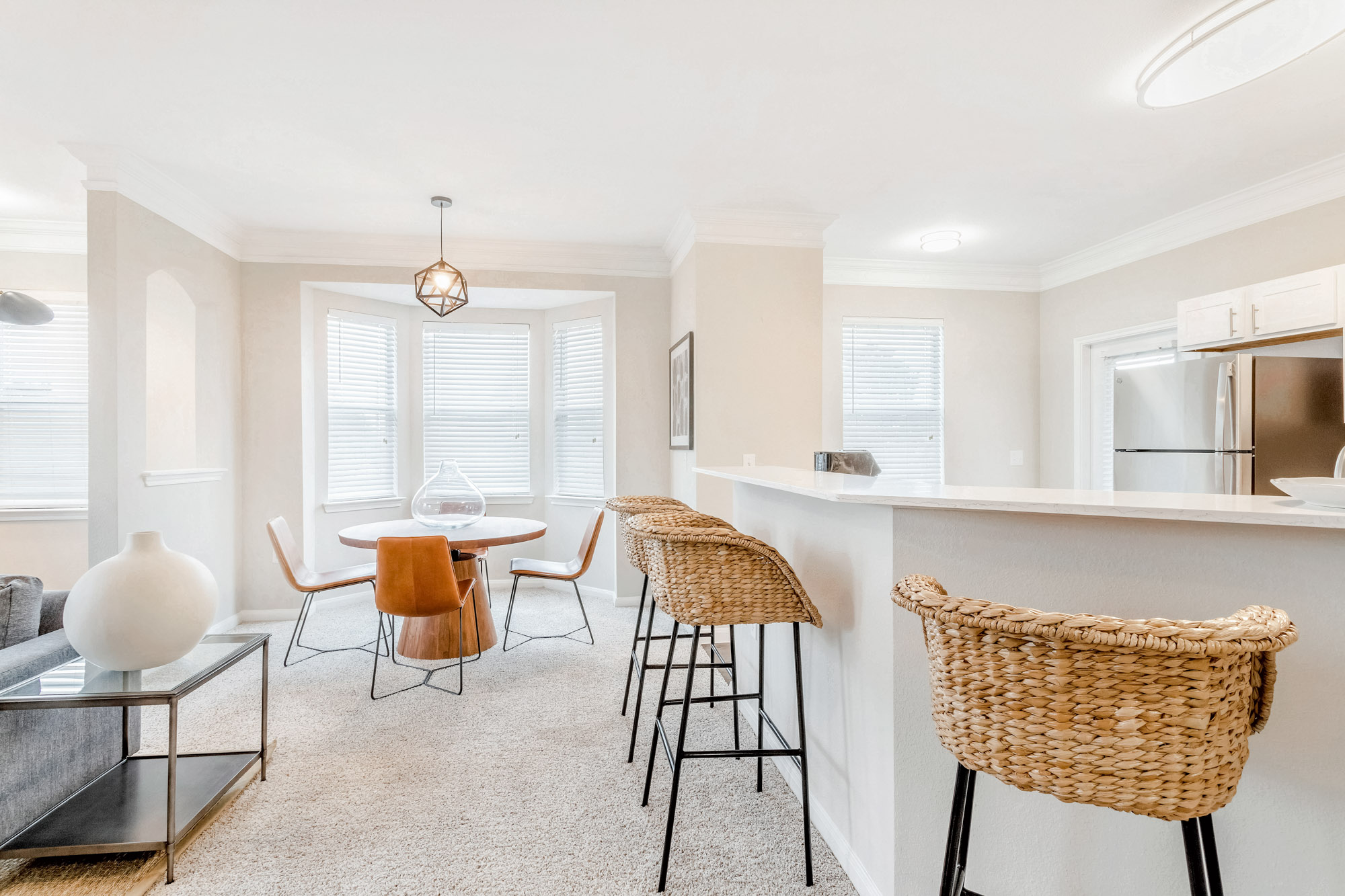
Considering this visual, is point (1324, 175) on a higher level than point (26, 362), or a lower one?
higher

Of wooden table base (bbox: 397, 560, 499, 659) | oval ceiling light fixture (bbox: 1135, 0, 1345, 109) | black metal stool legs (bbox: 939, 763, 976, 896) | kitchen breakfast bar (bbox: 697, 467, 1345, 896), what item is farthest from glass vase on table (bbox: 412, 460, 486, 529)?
oval ceiling light fixture (bbox: 1135, 0, 1345, 109)

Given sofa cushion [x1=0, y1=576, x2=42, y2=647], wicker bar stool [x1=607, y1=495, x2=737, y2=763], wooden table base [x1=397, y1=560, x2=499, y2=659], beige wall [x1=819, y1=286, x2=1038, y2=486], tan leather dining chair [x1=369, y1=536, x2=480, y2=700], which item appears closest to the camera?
sofa cushion [x1=0, y1=576, x2=42, y2=647]

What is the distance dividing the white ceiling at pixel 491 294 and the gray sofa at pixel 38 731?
9.28 ft

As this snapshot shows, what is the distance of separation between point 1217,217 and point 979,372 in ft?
5.63

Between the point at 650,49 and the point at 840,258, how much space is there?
288cm

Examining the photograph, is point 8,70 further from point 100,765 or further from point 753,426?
point 753,426

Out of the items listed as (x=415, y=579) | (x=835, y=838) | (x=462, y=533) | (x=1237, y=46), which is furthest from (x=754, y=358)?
(x=835, y=838)

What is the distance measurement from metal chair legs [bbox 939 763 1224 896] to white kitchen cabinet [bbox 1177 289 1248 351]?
Answer: 10.5ft

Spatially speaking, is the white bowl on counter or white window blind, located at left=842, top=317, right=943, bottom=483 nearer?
the white bowl on counter

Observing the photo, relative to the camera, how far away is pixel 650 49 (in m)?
2.24

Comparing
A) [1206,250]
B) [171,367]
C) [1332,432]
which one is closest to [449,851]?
[171,367]

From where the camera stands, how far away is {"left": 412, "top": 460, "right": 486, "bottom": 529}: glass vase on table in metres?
3.44

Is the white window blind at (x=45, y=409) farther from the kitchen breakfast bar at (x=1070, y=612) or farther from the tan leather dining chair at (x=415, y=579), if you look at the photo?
the kitchen breakfast bar at (x=1070, y=612)

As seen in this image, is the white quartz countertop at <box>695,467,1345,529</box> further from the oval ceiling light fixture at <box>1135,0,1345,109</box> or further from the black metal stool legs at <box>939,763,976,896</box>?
the oval ceiling light fixture at <box>1135,0,1345,109</box>
